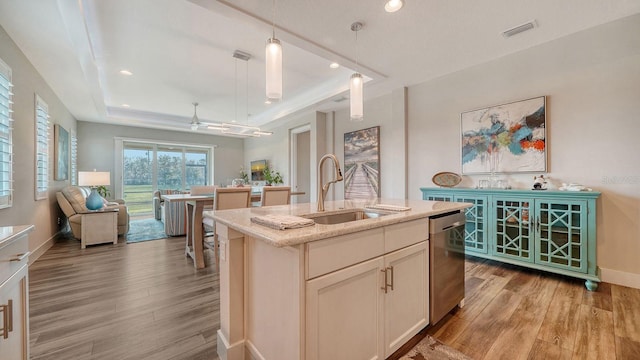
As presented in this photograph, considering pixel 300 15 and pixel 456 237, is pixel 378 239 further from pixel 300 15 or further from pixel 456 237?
pixel 300 15

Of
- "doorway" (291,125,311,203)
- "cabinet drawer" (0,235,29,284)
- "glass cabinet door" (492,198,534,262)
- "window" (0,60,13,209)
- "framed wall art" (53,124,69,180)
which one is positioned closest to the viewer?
"cabinet drawer" (0,235,29,284)

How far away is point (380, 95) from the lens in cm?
460

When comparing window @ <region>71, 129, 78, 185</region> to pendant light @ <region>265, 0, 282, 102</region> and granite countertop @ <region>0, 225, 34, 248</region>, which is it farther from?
pendant light @ <region>265, 0, 282, 102</region>

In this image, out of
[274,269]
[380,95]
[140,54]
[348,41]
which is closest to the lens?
[274,269]

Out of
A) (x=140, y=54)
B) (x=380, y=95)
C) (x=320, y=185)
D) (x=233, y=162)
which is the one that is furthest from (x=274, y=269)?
(x=233, y=162)

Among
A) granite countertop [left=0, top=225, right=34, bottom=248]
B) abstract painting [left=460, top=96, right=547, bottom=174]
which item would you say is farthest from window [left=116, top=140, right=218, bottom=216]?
abstract painting [left=460, top=96, right=547, bottom=174]

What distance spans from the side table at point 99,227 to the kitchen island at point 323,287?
3870mm

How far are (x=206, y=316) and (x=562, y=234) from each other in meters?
3.47

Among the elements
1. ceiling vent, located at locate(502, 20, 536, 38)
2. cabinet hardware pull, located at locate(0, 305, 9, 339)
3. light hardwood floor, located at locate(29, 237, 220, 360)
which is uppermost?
ceiling vent, located at locate(502, 20, 536, 38)

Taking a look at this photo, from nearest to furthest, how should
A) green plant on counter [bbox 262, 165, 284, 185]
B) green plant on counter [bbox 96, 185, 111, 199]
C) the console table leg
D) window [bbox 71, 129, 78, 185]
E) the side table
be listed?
1. the console table leg
2. the side table
3. window [bbox 71, 129, 78, 185]
4. green plant on counter [bbox 96, 185, 111, 199]
5. green plant on counter [bbox 262, 165, 284, 185]

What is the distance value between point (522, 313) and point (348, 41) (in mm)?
3033

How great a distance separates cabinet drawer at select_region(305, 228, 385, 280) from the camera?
3.65 feet

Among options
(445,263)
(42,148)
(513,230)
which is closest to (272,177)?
(42,148)

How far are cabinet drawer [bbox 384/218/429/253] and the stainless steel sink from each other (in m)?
0.22
